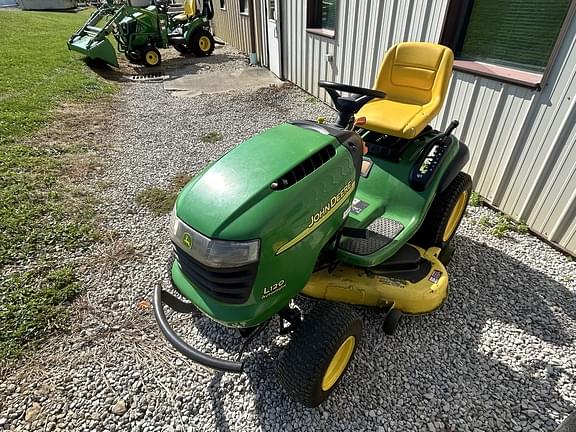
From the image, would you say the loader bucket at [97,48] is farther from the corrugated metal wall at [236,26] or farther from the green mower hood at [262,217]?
the green mower hood at [262,217]

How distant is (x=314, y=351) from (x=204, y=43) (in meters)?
9.10

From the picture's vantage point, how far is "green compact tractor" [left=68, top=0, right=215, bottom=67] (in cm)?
699

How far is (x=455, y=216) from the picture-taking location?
2.40 m

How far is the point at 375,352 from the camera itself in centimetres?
183

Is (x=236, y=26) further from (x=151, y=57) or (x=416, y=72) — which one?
(x=416, y=72)

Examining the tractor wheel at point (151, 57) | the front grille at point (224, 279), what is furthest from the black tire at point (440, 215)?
the tractor wheel at point (151, 57)

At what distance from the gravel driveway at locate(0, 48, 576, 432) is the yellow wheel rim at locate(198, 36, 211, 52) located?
7599 millimetres

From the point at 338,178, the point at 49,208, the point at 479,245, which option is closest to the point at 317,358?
the point at 338,178

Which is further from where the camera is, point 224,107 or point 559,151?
point 224,107

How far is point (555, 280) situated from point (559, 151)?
0.88 metres

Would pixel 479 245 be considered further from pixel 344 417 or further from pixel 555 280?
pixel 344 417

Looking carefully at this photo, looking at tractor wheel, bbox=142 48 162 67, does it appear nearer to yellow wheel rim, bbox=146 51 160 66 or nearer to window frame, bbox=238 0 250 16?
yellow wheel rim, bbox=146 51 160 66

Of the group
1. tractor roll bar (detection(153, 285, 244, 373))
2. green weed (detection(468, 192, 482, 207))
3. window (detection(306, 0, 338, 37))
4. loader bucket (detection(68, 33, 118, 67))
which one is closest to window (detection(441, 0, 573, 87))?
green weed (detection(468, 192, 482, 207))

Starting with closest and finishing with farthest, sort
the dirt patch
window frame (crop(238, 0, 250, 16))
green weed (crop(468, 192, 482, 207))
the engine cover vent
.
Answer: the engine cover vent
green weed (crop(468, 192, 482, 207))
the dirt patch
window frame (crop(238, 0, 250, 16))
